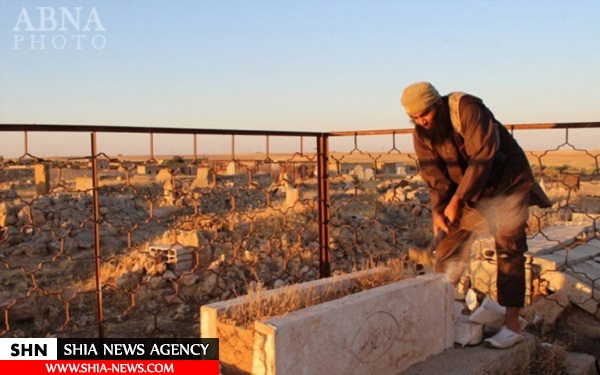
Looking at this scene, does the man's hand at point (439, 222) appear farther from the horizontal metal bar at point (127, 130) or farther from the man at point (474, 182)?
the horizontal metal bar at point (127, 130)

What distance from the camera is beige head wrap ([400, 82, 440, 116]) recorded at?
3018 mm

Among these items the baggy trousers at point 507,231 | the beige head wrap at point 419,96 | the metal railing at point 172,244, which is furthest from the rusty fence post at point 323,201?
the beige head wrap at point 419,96

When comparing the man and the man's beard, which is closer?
the man

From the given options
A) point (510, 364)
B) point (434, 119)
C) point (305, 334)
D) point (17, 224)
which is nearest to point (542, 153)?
point (434, 119)

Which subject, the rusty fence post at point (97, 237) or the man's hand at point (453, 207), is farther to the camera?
the rusty fence post at point (97, 237)

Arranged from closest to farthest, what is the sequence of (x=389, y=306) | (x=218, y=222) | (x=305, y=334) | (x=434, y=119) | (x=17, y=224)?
(x=305, y=334), (x=389, y=306), (x=434, y=119), (x=218, y=222), (x=17, y=224)

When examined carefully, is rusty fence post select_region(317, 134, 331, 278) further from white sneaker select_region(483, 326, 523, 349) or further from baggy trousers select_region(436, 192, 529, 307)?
white sneaker select_region(483, 326, 523, 349)

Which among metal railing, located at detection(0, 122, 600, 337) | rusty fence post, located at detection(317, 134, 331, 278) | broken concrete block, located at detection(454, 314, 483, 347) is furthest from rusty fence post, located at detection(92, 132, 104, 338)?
broken concrete block, located at detection(454, 314, 483, 347)

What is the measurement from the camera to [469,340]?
10.9 feet

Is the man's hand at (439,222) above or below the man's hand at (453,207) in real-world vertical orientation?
below

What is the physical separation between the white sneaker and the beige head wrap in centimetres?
143

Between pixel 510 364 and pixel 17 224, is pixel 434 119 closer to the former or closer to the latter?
pixel 510 364

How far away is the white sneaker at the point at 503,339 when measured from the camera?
3.17 metres

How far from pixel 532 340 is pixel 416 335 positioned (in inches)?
33.0
